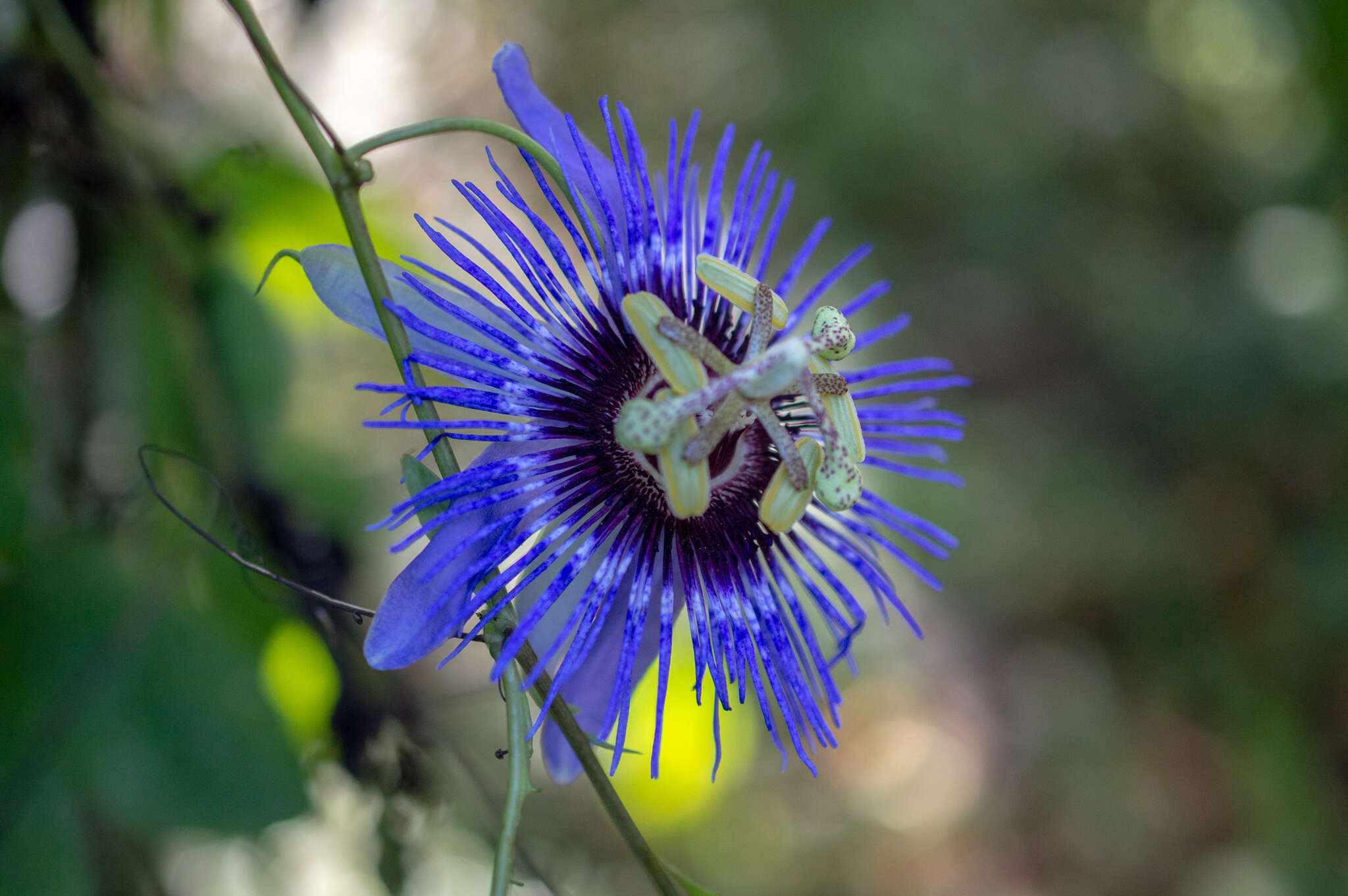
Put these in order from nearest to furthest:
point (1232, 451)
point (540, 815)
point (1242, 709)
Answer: point (540, 815) < point (1242, 709) < point (1232, 451)

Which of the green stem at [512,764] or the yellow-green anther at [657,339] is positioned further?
the yellow-green anther at [657,339]

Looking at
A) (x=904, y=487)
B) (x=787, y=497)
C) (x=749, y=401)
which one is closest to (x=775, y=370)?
(x=749, y=401)

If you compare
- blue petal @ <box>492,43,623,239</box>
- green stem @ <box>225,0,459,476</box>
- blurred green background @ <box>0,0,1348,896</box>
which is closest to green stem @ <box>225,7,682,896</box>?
green stem @ <box>225,0,459,476</box>

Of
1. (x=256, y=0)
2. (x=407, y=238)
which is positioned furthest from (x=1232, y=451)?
(x=256, y=0)

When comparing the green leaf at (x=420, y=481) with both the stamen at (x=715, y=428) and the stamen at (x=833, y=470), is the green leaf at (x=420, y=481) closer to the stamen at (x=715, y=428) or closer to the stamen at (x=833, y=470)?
the stamen at (x=715, y=428)

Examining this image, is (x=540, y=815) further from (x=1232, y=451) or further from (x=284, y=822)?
(x=1232, y=451)

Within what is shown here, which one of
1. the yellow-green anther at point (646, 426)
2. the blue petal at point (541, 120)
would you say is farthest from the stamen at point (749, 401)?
the blue petal at point (541, 120)
